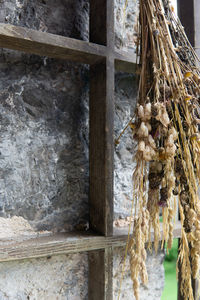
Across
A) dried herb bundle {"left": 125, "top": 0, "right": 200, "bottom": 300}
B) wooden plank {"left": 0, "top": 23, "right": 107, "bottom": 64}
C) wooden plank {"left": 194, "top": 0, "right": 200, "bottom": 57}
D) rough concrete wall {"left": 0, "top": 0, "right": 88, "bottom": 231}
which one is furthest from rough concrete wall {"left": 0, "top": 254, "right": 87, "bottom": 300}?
wooden plank {"left": 194, "top": 0, "right": 200, "bottom": 57}

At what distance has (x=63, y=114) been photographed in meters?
0.90

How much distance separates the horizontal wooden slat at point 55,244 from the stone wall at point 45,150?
8 centimetres

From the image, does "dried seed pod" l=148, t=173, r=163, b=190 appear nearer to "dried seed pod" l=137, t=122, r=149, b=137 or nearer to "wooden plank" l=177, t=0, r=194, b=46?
"dried seed pod" l=137, t=122, r=149, b=137

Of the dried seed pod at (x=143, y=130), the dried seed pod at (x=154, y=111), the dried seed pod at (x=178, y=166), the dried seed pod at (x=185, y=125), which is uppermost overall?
the dried seed pod at (x=154, y=111)

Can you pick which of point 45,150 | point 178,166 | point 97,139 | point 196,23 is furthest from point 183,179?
A: point 196,23

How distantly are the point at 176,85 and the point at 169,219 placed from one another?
1.05 feet

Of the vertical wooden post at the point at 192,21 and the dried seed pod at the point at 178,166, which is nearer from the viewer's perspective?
the dried seed pod at the point at 178,166

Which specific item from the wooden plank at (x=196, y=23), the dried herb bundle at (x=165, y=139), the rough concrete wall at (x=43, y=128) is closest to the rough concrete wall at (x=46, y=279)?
the rough concrete wall at (x=43, y=128)

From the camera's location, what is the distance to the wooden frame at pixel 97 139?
73 centimetres

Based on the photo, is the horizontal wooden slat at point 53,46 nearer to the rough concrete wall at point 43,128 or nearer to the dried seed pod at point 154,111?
the rough concrete wall at point 43,128

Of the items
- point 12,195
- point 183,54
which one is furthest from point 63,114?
point 183,54

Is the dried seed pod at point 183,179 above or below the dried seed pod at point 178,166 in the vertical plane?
below

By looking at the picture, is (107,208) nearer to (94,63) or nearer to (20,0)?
(94,63)

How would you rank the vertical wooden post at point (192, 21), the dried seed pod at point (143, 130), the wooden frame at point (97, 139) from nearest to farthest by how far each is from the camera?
the dried seed pod at point (143, 130)
the wooden frame at point (97, 139)
the vertical wooden post at point (192, 21)
